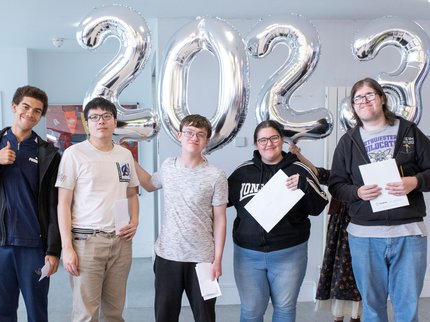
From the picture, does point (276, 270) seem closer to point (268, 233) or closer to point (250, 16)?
point (268, 233)

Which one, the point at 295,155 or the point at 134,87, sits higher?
the point at 134,87

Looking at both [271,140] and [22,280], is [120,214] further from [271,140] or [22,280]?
[271,140]

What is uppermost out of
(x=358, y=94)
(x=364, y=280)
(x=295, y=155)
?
(x=358, y=94)

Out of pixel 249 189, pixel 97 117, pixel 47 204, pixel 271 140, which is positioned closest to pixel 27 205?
pixel 47 204

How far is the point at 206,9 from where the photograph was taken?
2705mm

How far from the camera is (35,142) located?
64.4 inches

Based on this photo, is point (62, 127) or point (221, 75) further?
point (62, 127)

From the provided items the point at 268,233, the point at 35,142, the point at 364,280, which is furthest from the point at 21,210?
the point at 364,280

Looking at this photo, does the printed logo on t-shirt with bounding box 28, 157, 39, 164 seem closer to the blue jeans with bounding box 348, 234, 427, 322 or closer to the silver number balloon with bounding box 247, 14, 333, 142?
the silver number balloon with bounding box 247, 14, 333, 142

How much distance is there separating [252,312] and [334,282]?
0.66m

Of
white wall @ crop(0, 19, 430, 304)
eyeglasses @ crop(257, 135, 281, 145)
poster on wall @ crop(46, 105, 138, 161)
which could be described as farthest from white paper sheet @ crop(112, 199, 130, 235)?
poster on wall @ crop(46, 105, 138, 161)

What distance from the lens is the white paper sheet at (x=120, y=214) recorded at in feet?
5.09

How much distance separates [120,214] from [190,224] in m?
0.27

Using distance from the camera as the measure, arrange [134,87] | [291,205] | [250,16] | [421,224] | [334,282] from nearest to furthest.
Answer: [421,224] < [291,205] < [334,282] < [250,16] < [134,87]
